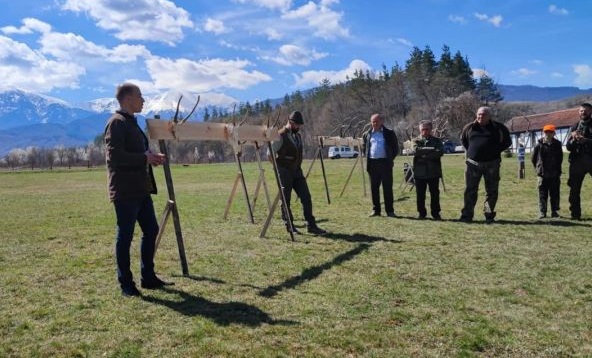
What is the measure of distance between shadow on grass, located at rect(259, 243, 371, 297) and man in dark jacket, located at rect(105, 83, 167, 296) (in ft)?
4.83

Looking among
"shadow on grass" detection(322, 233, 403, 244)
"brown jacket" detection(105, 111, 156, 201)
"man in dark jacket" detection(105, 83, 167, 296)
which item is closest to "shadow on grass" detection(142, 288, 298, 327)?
"man in dark jacket" detection(105, 83, 167, 296)

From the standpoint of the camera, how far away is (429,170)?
35.3 feet

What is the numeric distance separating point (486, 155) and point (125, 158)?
23.5ft

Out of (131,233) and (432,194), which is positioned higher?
(131,233)

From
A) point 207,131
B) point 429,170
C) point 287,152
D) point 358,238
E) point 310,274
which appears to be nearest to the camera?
point 310,274

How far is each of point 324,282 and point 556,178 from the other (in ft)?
22.4

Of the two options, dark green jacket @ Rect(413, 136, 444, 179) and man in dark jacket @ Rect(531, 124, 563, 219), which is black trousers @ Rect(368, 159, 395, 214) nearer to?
dark green jacket @ Rect(413, 136, 444, 179)

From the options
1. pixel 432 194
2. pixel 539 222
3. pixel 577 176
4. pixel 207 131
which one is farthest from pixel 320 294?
pixel 577 176

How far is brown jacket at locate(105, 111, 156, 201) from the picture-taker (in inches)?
212

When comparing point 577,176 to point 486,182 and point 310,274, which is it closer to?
point 486,182

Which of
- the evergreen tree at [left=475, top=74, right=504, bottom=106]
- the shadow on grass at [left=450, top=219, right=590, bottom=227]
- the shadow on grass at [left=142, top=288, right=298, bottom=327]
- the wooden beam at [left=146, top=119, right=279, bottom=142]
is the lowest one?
the shadow on grass at [left=450, top=219, right=590, bottom=227]

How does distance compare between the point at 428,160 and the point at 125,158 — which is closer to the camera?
the point at 125,158

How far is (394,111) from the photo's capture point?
84.1m

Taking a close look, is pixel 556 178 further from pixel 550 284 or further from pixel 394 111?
pixel 394 111
